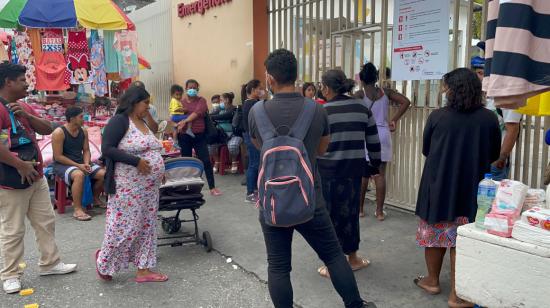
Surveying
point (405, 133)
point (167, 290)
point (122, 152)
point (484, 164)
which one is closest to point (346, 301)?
point (484, 164)

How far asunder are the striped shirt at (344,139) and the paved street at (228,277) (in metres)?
0.97

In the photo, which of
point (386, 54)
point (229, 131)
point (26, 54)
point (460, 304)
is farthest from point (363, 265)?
point (26, 54)

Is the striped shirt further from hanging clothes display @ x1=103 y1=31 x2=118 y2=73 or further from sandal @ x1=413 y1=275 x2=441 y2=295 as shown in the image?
hanging clothes display @ x1=103 y1=31 x2=118 y2=73

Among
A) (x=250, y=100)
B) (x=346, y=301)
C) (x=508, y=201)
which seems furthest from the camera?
(x=250, y=100)

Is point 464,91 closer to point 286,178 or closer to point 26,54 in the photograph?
point 286,178

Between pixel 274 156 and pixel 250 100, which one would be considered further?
pixel 250 100

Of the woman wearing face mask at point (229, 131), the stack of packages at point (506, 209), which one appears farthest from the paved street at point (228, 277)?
the woman wearing face mask at point (229, 131)

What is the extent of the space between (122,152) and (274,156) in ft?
5.58

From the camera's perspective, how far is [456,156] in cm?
337

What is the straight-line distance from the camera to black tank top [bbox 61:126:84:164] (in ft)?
21.1

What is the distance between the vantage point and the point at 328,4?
7055mm

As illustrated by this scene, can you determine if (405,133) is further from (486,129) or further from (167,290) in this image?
(167,290)

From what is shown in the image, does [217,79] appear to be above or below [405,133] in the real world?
above

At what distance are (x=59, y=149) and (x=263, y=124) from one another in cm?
454
